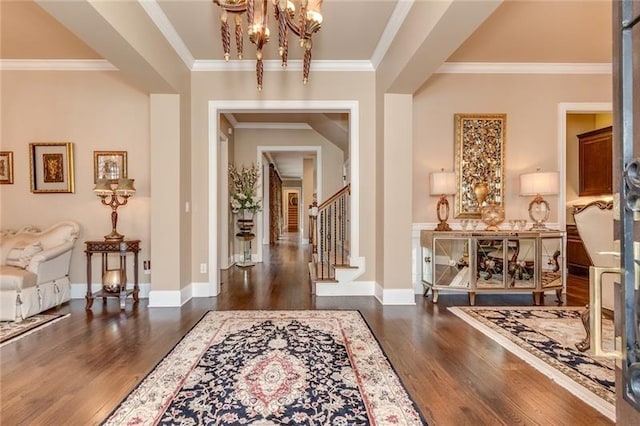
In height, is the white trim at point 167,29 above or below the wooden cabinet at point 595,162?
above

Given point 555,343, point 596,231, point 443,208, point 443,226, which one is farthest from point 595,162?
point 555,343

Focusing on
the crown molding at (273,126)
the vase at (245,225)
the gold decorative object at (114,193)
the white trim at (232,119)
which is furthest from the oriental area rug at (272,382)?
the crown molding at (273,126)

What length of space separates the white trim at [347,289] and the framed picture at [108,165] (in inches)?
111

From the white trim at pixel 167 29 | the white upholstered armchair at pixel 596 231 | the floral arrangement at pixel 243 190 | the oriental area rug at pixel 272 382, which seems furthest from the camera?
the floral arrangement at pixel 243 190

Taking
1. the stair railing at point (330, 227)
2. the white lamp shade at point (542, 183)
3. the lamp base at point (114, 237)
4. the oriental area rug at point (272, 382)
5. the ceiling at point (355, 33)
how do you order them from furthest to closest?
the stair railing at point (330, 227), the white lamp shade at point (542, 183), the lamp base at point (114, 237), the ceiling at point (355, 33), the oriental area rug at point (272, 382)

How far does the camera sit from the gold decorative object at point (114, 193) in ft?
12.7

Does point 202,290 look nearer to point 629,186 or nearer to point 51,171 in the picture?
point 51,171

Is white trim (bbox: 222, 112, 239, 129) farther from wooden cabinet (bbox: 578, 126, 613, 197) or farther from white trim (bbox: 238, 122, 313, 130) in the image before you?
wooden cabinet (bbox: 578, 126, 613, 197)

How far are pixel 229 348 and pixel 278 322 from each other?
0.67 m

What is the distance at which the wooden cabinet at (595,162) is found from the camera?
5.19 metres

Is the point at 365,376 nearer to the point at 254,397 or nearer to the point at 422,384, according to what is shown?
the point at 422,384

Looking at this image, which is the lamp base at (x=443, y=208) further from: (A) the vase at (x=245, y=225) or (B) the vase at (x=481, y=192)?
(A) the vase at (x=245, y=225)

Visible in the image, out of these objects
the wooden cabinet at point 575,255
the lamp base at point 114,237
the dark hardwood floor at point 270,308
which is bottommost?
the dark hardwood floor at point 270,308

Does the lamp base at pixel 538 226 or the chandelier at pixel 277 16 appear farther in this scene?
the lamp base at pixel 538 226
